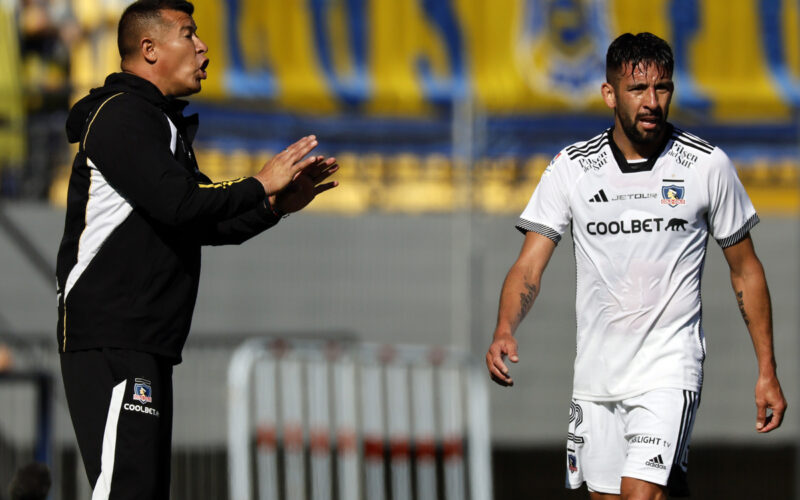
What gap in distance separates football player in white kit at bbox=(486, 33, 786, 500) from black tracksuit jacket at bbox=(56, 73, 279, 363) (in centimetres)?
131

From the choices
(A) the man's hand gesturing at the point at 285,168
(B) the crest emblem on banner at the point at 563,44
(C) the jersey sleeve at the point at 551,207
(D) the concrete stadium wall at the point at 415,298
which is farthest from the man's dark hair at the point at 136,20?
(B) the crest emblem on banner at the point at 563,44

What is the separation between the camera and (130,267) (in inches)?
185

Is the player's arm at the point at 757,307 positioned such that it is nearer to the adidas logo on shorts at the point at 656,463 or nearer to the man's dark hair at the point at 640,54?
the adidas logo on shorts at the point at 656,463

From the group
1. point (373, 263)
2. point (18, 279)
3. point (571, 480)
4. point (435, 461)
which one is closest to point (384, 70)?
point (373, 263)

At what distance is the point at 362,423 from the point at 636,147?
15.7 ft

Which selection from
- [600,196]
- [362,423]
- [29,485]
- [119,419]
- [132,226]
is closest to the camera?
[119,419]

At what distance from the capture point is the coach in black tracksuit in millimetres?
4613

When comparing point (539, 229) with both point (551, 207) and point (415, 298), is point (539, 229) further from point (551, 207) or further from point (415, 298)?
point (415, 298)

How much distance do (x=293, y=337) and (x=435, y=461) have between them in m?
2.67

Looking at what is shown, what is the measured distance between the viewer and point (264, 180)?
15.7 feet

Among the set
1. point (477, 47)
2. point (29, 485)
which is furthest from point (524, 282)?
point (477, 47)

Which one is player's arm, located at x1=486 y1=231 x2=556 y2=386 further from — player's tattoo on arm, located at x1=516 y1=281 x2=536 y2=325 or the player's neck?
the player's neck

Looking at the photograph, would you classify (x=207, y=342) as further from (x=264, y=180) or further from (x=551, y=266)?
(x=264, y=180)

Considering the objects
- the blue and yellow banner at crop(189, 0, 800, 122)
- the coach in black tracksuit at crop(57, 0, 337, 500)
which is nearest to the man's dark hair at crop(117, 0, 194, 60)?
the coach in black tracksuit at crop(57, 0, 337, 500)
